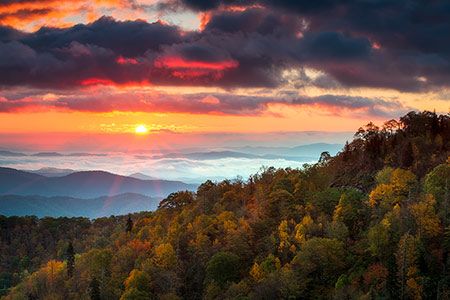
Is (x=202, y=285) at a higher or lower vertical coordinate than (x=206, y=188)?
lower

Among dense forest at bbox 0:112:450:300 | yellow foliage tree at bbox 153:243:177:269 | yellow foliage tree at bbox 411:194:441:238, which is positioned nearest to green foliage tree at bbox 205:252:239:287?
dense forest at bbox 0:112:450:300

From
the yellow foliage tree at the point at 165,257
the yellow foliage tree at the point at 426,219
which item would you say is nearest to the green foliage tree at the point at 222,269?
the yellow foliage tree at the point at 165,257

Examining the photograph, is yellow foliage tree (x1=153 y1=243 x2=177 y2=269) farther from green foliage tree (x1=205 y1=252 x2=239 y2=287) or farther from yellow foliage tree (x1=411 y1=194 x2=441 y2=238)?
yellow foliage tree (x1=411 y1=194 x2=441 y2=238)

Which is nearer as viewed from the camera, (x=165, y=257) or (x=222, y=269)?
(x=222, y=269)

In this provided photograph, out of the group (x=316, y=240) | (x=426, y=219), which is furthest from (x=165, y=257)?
(x=426, y=219)

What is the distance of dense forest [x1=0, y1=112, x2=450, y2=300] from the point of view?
6894 centimetres

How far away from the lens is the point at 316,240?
79.1 meters

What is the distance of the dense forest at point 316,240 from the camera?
6894cm

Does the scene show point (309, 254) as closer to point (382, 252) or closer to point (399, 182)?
point (382, 252)

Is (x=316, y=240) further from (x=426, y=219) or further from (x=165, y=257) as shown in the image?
(x=165, y=257)

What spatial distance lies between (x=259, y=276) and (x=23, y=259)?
15264cm

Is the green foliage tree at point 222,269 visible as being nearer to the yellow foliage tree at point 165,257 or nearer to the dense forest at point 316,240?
the dense forest at point 316,240

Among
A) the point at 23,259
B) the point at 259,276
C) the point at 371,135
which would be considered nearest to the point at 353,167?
the point at 371,135

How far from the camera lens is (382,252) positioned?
71.5m
